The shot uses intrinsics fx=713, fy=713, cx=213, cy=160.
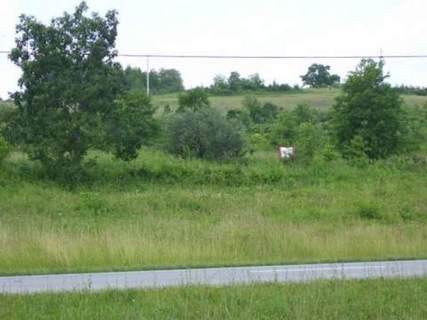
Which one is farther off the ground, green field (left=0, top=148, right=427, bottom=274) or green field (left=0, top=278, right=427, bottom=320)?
green field (left=0, top=278, right=427, bottom=320)

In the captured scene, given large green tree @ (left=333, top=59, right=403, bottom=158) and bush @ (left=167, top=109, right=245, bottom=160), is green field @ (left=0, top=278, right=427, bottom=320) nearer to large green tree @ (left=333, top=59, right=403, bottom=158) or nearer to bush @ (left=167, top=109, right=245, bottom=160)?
bush @ (left=167, top=109, right=245, bottom=160)

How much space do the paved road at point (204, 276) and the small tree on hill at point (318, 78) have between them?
112 meters

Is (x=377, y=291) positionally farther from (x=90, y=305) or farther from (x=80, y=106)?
(x=80, y=106)

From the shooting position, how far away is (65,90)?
31344 mm

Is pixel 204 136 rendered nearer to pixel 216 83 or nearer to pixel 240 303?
pixel 240 303

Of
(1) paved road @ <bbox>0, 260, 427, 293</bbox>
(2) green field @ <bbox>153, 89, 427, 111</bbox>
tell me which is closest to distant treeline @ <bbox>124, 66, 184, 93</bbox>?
(2) green field @ <bbox>153, 89, 427, 111</bbox>

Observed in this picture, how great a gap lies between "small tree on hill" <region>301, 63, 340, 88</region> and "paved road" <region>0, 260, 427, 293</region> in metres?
112

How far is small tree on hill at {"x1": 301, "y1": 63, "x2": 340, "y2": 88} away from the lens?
123750 mm

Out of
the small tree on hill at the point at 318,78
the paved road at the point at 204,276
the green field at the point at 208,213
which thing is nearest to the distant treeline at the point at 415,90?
the small tree on hill at the point at 318,78

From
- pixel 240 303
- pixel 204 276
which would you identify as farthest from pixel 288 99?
pixel 240 303

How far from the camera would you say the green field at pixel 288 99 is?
86.8 m

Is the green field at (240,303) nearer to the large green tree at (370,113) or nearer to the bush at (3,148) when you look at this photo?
the bush at (3,148)

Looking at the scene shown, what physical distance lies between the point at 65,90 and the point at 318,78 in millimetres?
98765

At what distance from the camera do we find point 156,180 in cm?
3519
